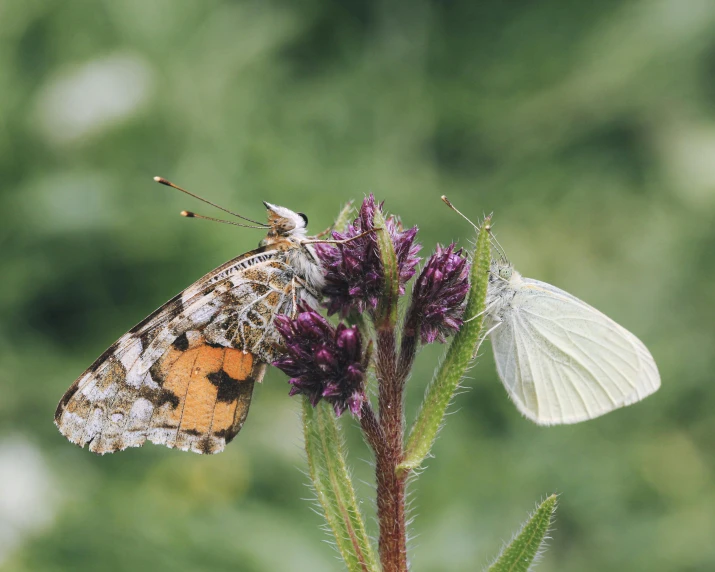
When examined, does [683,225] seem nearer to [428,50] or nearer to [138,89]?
[428,50]

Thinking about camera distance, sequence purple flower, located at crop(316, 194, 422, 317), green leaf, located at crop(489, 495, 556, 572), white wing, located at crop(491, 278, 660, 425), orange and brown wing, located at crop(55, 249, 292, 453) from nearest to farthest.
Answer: green leaf, located at crop(489, 495, 556, 572), purple flower, located at crop(316, 194, 422, 317), orange and brown wing, located at crop(55, 249, 292, 453), white wing, located at crop(491, 278, 660, 425)

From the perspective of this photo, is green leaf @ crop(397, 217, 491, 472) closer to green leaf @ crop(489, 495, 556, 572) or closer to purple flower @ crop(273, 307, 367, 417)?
purple flower @ crop(273, 307, 367, 417)

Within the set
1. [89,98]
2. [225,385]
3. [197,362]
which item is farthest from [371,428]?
[89,98]

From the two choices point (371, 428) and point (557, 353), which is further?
point (557, 353)

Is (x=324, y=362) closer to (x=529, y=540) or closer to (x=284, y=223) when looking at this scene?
(x=284, y=223)

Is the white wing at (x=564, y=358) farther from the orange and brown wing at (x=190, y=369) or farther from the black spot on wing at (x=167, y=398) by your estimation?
the black spot on wing at (x=167, y=398)

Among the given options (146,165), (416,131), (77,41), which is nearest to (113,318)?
(146,165)

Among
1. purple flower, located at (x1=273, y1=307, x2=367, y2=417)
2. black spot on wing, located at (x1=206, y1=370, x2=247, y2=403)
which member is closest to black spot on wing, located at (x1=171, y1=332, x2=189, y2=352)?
black spot on wing, located at (x1=206, y1=370, x2=247, y2=403)
